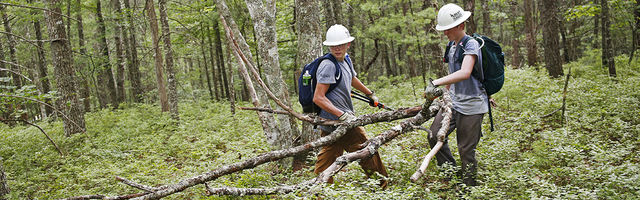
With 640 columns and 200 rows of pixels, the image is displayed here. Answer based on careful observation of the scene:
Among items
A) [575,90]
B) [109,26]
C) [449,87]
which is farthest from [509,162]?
[109,26]

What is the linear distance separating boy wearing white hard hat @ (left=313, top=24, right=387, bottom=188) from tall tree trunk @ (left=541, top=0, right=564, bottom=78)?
10.0 m

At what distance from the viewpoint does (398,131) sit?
13.8ft

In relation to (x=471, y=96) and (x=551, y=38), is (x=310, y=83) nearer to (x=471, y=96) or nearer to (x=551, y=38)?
(x=471, y=96)

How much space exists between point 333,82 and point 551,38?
10.7 m

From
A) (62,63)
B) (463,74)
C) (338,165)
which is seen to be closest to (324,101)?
(338,165)

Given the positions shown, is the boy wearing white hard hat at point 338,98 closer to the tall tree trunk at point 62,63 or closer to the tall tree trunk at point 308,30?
the tall tree trunk at point 308,30

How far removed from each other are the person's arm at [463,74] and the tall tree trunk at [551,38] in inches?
391

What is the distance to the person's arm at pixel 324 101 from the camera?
4414mm

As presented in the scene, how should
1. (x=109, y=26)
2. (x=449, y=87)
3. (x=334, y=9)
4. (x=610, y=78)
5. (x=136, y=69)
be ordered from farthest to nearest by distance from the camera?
(x=136, y=69), (x=109, y=26), (x=334, y=9), (x=610, y=78), (x=449, y=87)

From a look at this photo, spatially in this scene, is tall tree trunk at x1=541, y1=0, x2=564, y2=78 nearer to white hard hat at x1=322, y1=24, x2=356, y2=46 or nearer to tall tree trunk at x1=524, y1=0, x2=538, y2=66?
tall tree trunk at x1=524, y1=0, x2=538, y2=66

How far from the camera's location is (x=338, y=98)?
4684 mm

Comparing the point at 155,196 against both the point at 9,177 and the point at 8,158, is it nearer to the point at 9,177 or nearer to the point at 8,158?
the point at 9,177

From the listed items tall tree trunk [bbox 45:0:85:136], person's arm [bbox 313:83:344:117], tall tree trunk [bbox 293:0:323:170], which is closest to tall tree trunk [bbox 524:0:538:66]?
tall tree trunk [bbox 293:0:323:170]

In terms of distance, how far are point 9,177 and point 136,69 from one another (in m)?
11.0
